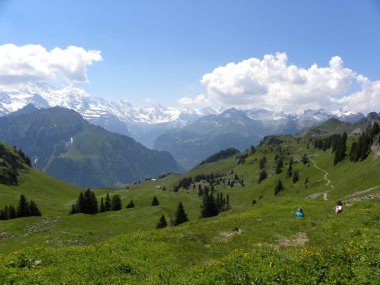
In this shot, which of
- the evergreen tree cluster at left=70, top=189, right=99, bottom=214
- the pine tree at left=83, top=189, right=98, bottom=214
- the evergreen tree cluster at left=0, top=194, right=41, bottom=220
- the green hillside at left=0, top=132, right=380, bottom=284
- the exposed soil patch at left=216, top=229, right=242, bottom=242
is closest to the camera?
the green hillside at left=0, top=132, right=380, bottom=284

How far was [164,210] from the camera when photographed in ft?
411

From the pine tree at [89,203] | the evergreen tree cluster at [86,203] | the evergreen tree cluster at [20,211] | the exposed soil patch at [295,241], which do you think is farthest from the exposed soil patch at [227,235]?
the evergreen tree cluster at [20,211]

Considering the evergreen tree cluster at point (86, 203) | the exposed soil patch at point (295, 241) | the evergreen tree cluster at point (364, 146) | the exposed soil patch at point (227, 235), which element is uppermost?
the evergreen tree cluster at point (364, 146)

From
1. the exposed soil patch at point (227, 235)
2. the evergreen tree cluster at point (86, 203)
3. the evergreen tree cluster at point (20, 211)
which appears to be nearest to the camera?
the exposed soil patch at point (227, 235)

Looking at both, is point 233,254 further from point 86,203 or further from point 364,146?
point 364,146

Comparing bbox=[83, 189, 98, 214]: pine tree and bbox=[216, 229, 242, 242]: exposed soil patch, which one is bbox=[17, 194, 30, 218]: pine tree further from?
bbox=[216, 229, 242, 242]: exposed soil patch

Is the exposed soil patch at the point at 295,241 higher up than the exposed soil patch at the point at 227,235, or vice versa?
the exposed soil patch at the point at 227,235

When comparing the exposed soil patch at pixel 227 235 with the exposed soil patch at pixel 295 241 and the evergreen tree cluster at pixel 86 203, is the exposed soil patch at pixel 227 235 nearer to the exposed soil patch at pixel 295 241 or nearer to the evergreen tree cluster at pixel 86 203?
the exposed soil patch at pixel 295 241

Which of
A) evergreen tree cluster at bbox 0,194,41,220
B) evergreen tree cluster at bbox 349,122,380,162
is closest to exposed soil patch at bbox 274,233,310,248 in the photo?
evergreen tree cluster at bbox 0,194,41,220

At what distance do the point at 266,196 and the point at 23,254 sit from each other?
181m

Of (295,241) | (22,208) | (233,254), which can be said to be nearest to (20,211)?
(22,208)

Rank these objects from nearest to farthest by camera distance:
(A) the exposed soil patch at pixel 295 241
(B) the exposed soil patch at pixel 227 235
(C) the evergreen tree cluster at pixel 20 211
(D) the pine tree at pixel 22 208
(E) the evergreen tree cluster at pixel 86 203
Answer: (A) the exposed soil patch at pixel 295 241 < (B) the exposed soil patch at pixel 227 235 < (C) the evergreen tree cluster at pixel 20 211 < (D) the pine tree at pixel 22 208 < (E) the evergreen tree cluster at pixel 86 203

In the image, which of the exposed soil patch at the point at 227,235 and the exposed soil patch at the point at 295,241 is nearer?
the exposed soil patch at the point at 295,241

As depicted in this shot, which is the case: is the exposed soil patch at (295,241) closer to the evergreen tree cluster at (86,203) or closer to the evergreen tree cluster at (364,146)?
the evergreen tree cluster at (86,203)
